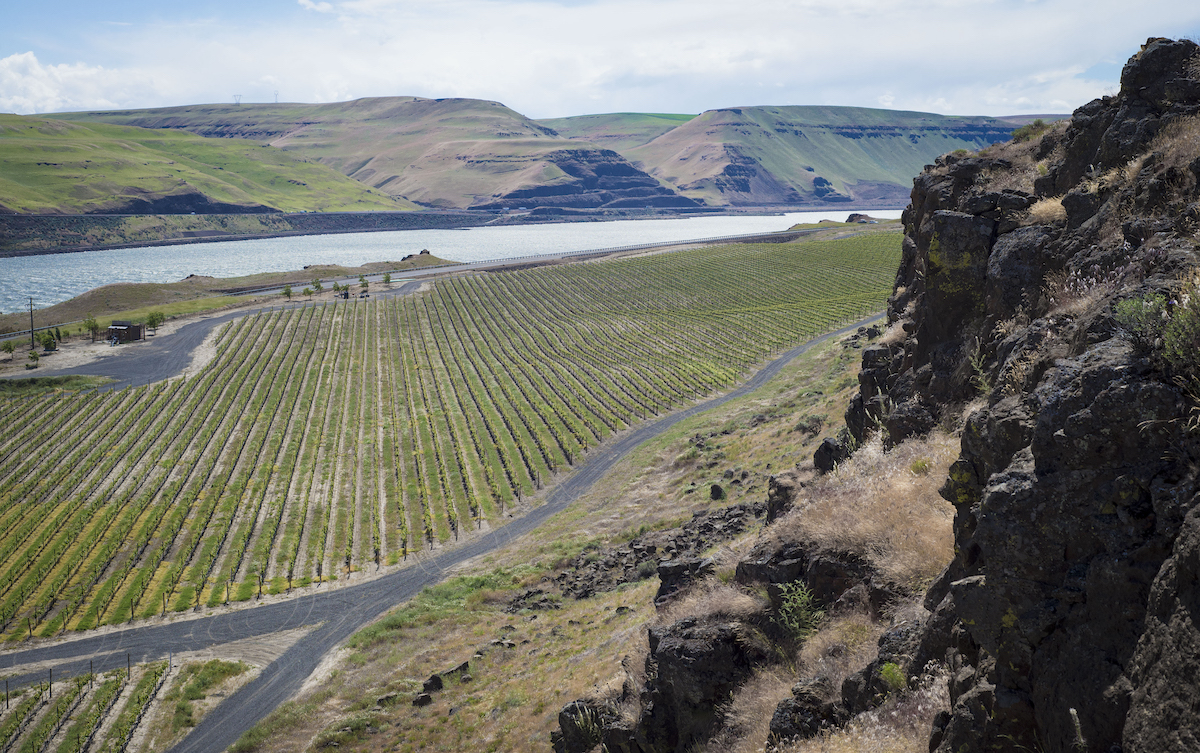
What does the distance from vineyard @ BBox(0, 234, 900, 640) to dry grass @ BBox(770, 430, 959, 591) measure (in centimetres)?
3451

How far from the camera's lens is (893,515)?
12930 millimetres

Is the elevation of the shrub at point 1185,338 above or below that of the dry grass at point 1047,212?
below

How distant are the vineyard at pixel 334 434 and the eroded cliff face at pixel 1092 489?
39.8 m

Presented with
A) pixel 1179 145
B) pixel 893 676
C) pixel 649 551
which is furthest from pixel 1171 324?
pixel 649 551

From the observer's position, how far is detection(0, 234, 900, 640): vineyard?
1759 inches

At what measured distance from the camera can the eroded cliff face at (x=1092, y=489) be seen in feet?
21.2

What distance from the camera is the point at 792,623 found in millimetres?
13383

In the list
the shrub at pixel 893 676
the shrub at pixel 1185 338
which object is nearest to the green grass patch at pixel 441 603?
the shrub at pixel 893 676

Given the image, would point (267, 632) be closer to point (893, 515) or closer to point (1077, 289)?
point (893, 515)

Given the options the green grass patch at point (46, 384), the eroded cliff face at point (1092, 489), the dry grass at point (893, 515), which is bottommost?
the green grass patch at point (46, 384)

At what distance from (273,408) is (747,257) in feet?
341

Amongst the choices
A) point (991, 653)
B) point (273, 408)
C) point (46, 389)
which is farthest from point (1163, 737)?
point (46, 389)

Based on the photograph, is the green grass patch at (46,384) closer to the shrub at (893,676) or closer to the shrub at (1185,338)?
the shrub at (893,676)

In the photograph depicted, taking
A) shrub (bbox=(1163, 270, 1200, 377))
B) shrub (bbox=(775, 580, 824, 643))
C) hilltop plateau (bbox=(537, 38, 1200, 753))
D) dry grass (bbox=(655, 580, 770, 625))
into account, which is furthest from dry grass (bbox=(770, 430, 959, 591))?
shrub (bbox=(1163, 270, 1200, 377))
